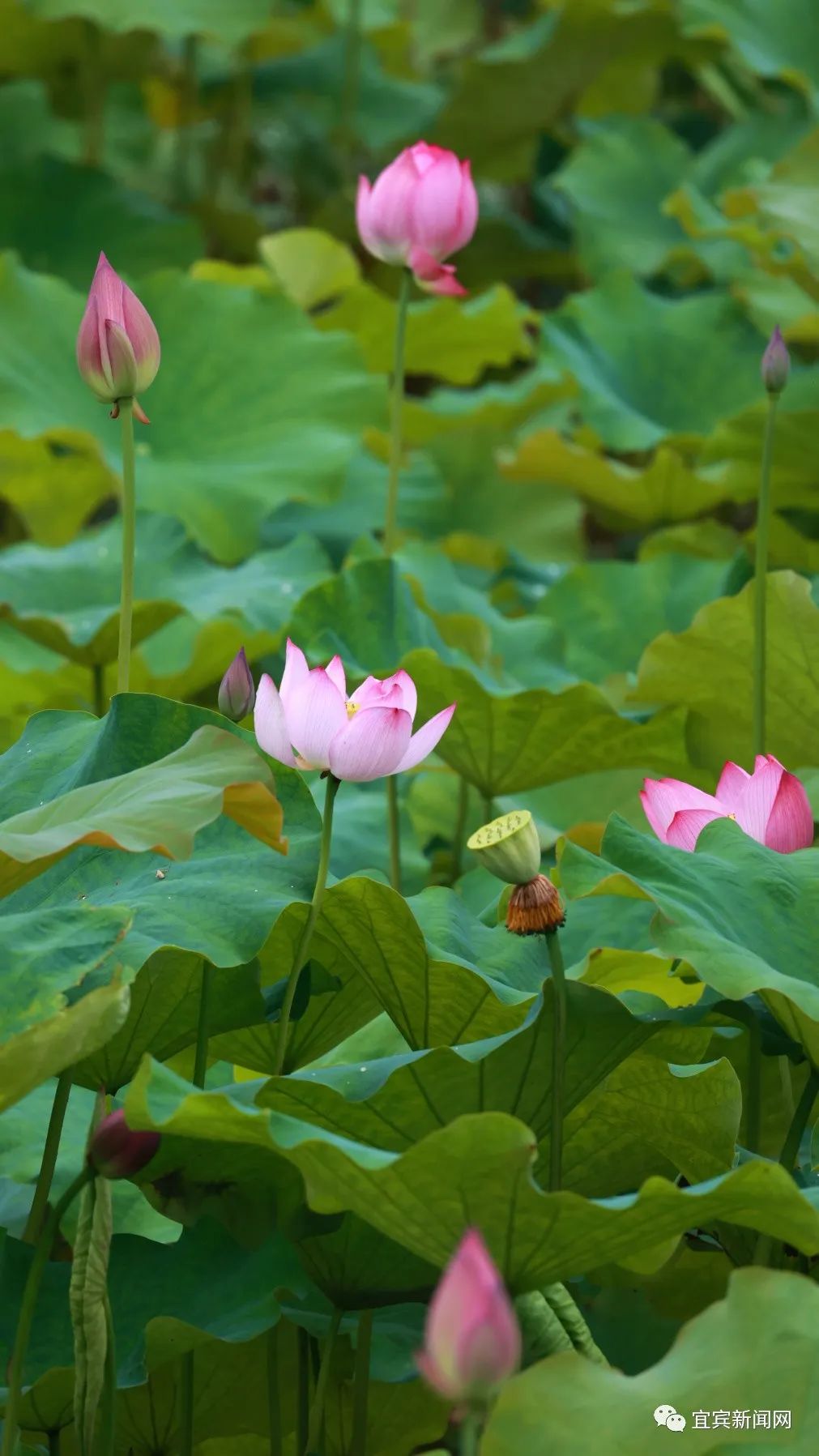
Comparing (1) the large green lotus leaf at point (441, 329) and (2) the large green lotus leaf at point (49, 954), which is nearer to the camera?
(2) the large green lotus leaf at point (49, 954)

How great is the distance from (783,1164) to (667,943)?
0.18 metres

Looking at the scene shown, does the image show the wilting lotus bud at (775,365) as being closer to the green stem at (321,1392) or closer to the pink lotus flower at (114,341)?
the pink lotus flower at (114,341)

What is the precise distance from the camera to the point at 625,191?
2816 mm

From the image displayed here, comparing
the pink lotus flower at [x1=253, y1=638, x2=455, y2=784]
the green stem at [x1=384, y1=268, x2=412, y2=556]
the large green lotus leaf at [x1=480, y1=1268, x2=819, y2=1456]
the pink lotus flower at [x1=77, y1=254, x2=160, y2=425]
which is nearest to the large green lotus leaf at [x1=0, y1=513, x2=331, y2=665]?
the green stem at [x1=384, y1=268, x2=412, y2=556]

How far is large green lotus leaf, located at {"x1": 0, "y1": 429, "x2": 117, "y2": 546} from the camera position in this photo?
1903 mm

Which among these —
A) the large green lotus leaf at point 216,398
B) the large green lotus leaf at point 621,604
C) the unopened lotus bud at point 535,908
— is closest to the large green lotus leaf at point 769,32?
the large green lotus leaf at point 216,398

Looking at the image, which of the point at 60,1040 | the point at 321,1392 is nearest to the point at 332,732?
the point at 60,1040

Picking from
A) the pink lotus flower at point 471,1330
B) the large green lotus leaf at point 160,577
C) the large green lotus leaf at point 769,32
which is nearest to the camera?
the pink lotus flower at point 471,1330

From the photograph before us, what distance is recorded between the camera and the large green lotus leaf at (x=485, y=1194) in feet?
2.17

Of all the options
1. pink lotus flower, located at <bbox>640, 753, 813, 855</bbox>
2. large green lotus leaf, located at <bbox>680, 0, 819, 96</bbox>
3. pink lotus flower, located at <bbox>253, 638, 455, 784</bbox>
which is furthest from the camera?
large green lotus leaf, located at <bbox>680, 0, 819, 96</bbox>

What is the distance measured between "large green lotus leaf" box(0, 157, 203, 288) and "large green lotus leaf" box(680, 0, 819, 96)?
2.83ft

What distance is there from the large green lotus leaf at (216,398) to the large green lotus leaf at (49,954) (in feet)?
3.63

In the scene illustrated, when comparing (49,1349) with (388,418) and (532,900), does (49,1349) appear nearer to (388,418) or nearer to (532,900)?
(532,900)

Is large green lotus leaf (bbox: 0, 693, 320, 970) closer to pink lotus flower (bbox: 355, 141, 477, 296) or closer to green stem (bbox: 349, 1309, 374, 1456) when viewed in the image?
green stem (bbox: 349, 1309, 374, 1456)
